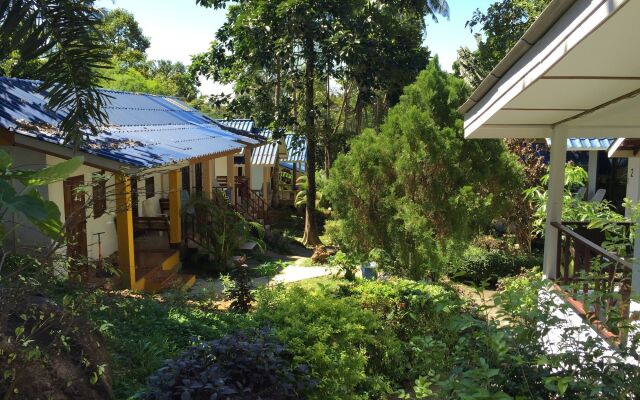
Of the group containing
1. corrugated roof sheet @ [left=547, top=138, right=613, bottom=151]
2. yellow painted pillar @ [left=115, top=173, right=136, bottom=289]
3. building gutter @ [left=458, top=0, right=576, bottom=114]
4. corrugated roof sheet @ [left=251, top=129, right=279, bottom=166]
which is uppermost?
building gutter @ [left=458, top=0, right=576, bottom=114]

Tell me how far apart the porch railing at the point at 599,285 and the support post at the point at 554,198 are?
0.07 metres

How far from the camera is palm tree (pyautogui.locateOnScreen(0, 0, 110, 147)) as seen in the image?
18.3ft

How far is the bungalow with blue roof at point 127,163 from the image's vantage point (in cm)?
798

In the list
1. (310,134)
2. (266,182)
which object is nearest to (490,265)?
(310,134)

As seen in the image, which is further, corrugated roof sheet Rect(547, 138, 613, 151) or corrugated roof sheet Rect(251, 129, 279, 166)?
corrugated roof sheet Rect(251, 129, 279, 166)

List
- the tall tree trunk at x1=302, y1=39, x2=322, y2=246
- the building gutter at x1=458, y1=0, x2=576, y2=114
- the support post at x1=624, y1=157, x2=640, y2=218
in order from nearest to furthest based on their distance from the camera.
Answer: the building gutter at x1=458, y1=0, x2=576, y2=114
the support post at x1=624, y1=157, x2=640, y2=218
the tall tree trunk at x1=302, y1=39, x2=322, y2=246

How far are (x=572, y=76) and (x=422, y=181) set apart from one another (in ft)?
20.6

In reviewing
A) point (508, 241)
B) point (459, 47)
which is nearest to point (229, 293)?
point (508, 241)

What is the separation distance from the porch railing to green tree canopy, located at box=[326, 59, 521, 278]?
2.95 meters

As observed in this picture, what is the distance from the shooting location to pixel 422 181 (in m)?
9.94

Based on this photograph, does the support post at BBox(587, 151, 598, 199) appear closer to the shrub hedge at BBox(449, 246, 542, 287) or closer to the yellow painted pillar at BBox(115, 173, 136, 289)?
the shrub hedge at BBox(449, 246, 542, 287)

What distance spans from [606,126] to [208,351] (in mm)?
5242

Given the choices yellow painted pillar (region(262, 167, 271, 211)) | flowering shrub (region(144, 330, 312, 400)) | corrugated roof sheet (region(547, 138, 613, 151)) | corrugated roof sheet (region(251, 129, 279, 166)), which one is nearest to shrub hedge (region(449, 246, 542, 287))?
corrugated roof sheet (region(547, 138, 613, 151))

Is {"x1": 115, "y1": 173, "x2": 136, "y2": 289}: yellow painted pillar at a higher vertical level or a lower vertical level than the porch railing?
lower
